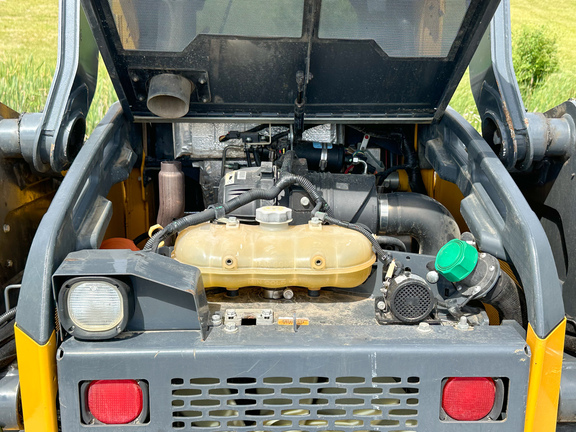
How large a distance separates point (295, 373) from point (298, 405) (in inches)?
3.6

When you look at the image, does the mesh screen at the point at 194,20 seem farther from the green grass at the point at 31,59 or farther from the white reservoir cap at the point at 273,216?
the green grass at the point at 31,59

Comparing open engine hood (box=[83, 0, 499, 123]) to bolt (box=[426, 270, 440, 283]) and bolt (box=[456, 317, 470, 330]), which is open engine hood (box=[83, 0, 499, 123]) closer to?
bolt (box=[426, 270, 440, 283])

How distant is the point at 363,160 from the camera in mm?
2625

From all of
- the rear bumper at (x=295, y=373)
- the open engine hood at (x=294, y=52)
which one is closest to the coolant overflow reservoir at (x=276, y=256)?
the rear bumper at (x=295, y=373)

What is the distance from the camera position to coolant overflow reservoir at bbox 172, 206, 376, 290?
170 centimetres

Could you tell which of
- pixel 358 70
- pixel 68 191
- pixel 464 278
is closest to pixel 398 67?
pixel 358 70

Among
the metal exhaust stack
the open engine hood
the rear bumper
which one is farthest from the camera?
the metal exhaust stack

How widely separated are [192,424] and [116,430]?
20 centimetres

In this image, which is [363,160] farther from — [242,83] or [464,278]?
[464,278]

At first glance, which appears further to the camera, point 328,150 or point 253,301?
point 328,150

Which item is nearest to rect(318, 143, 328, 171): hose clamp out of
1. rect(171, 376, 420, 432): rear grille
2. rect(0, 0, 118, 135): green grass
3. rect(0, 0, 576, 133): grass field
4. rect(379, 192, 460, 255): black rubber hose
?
rect(379, 192, 460, 255): black rubber hose

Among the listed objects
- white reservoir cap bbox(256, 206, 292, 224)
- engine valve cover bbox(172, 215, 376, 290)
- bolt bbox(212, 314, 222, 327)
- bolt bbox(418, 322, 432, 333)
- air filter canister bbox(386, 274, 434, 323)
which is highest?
white reservoir cap bbox(256, 206, 292, 224)

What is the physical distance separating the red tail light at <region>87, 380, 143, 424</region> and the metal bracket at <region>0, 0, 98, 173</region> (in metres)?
1.02

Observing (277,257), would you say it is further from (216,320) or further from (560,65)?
(560,65)
